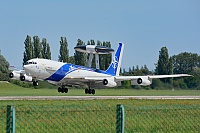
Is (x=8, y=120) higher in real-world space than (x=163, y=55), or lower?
lower

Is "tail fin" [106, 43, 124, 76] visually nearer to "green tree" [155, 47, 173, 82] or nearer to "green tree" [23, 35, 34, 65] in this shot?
"green tree" [155, 47, 173, 82]

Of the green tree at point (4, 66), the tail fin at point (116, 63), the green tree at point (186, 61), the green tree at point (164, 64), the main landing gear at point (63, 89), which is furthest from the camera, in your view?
the green tree at point (186, 61)

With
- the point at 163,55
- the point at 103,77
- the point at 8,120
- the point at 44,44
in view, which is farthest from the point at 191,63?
the point at 8,120

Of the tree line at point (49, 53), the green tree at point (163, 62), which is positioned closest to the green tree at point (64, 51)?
the tree line at point (49, 53)

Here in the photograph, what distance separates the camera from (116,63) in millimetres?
69500

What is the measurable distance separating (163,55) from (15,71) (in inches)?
1908

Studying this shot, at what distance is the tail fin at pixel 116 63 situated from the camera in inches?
2663

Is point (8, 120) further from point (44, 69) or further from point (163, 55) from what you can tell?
point (163, 55)

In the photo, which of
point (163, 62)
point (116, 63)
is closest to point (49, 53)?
point (163, 62)

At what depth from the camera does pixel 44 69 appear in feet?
191

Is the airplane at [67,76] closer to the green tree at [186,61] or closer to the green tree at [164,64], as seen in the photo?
the green tree at [164,64]

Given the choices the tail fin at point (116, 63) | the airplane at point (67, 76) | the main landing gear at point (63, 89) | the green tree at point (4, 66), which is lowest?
the main landing gear at point (63, 89)

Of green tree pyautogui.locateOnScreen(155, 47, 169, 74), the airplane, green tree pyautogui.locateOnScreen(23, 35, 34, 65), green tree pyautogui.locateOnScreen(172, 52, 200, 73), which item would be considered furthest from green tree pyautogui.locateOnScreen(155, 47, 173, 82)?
the airplane

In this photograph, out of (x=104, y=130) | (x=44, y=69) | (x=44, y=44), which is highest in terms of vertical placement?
(x=44, y=44)
